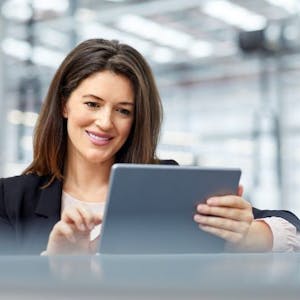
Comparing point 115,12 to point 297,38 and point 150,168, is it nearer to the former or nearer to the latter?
point 297,38

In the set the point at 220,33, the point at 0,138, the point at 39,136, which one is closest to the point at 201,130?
the point at 220,33

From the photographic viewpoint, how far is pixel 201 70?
20.5 feet

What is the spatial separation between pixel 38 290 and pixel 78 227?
70 cm

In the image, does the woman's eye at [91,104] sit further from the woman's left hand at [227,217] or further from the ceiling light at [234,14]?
the ceiling light at [234,14]

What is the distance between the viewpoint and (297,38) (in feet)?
16.8

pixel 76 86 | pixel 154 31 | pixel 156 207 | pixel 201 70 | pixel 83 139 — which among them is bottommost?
pixel 156 207

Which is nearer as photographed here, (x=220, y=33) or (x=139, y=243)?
(x=139, y=243)

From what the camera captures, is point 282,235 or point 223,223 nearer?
point 223,223

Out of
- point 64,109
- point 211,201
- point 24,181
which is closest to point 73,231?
point 211,201

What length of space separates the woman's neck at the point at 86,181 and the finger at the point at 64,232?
51cm

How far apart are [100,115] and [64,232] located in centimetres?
50

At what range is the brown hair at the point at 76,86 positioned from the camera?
1.47 meters

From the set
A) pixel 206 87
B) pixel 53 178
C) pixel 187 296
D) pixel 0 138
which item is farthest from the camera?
pixel 206 87

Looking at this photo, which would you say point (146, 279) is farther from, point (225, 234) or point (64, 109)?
point (64, 109)
